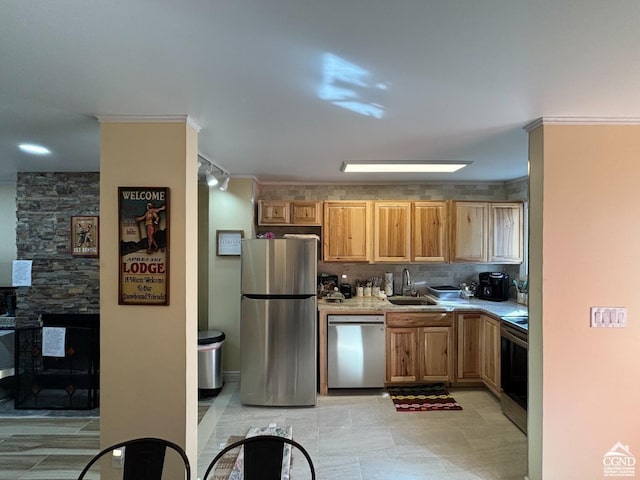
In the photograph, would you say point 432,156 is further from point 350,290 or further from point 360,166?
point 350,290

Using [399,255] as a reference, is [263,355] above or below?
below

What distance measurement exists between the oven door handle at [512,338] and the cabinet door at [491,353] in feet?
0.49

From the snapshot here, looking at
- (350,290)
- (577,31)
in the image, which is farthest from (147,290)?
(350,290)

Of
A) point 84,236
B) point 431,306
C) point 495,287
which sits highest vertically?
point 84,236

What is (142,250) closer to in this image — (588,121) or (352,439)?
(352,439)

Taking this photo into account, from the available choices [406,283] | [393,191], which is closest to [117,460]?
[406,283]

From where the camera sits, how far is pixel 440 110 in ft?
6.44

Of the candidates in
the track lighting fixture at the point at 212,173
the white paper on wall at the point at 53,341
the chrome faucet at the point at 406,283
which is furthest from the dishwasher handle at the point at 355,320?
the white paper on wall at the point at 53,341

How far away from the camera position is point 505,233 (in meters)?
4.18

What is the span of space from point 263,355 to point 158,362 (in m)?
1.51

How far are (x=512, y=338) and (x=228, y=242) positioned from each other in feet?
10.3

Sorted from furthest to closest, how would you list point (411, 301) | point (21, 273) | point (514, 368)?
point (411, 301), point (21, 273), point (514, 368)

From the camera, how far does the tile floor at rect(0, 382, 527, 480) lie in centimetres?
250

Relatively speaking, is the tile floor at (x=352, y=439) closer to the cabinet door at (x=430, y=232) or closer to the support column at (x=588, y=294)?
the support column at (x=588, y=294)
